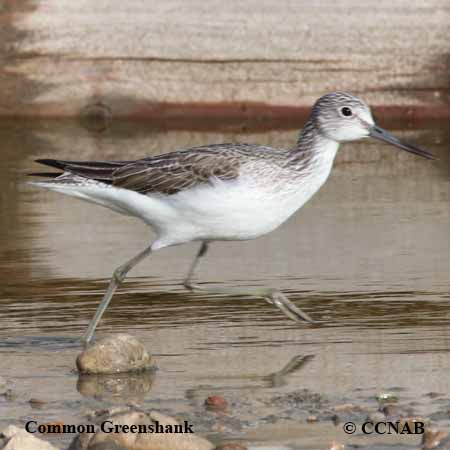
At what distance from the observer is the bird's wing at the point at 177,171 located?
316 inches

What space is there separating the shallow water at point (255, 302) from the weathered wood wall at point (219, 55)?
1.23m

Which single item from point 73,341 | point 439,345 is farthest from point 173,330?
point 439,345

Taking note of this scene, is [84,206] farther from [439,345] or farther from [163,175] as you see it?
[439,345]

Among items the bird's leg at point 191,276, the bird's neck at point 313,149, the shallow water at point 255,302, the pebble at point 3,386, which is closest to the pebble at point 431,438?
the shallow water at point 255,302

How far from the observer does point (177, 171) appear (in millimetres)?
8195

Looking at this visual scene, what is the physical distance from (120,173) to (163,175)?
0.80 feet

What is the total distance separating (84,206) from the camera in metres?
11.4

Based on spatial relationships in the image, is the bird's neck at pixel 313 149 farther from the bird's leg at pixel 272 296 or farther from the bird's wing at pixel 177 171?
the bird's leg at pixel 272 296

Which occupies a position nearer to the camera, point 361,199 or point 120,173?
point 120,173

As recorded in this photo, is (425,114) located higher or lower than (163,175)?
higher

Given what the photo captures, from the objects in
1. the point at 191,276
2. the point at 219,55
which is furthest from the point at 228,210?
the point at 219,55

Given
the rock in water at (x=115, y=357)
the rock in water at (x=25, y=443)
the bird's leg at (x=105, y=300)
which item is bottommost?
the rock in water at (x=25, y=443)

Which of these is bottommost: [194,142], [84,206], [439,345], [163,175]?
[439,345]

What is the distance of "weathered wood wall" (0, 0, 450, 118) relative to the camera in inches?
529
